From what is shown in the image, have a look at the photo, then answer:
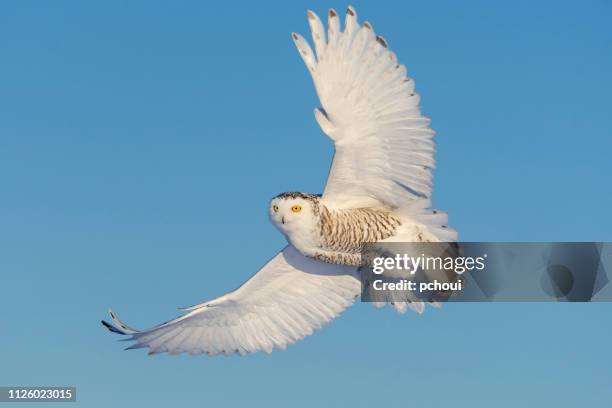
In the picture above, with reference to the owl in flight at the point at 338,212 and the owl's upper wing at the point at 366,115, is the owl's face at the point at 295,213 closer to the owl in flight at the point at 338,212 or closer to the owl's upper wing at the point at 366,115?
the owl in flight at the point at 338,212

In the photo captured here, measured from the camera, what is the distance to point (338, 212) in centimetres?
1539

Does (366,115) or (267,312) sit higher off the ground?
(366,115)

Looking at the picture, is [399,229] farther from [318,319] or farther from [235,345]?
[235,345]

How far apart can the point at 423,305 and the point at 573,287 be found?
2.17 metres

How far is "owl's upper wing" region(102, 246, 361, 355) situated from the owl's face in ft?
4.81

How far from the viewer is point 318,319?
55.8 ft

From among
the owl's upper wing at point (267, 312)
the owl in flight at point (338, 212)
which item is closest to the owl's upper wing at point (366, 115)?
the owl in flight at point (338, 212)

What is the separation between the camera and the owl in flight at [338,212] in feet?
48.0

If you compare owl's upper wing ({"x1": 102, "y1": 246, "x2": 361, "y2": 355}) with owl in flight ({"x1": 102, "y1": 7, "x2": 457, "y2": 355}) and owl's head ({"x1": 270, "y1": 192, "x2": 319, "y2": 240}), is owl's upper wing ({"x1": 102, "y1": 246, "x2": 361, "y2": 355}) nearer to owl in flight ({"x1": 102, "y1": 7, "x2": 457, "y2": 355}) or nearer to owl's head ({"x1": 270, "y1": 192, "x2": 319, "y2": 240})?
owl in flight ({"x1": 102, "y1": 7, "x2": 457, "y2": 355})

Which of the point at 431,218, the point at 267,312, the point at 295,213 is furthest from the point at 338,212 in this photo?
the point at 267,312

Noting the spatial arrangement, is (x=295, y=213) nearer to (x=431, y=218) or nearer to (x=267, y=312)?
(x=431, y=218)

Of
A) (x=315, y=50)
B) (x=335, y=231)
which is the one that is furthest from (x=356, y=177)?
(x=315, y=50)

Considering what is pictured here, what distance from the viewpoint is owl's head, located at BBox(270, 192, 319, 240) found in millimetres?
14883

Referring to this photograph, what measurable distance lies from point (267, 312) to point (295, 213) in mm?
2699
